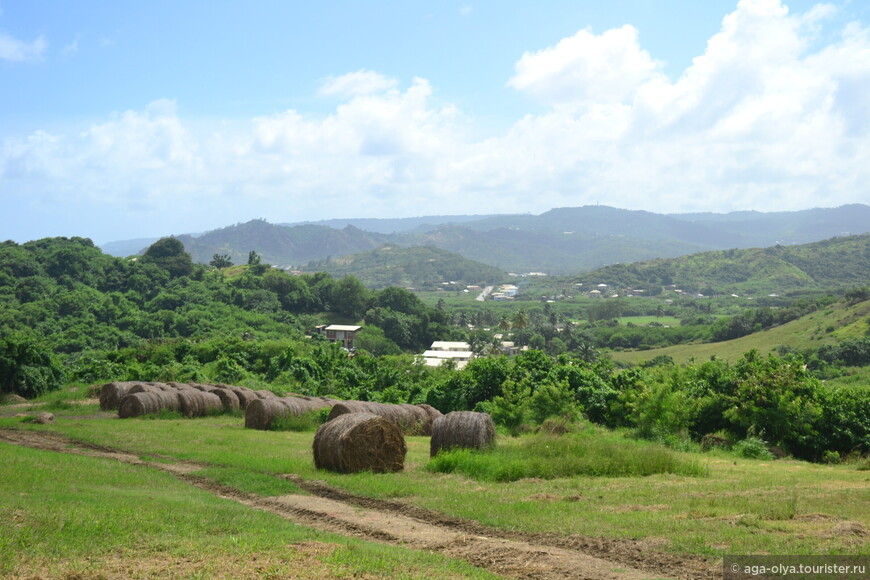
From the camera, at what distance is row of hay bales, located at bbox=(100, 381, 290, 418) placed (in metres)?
31.7

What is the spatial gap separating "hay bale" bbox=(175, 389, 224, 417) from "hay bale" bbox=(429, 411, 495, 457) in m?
17.0

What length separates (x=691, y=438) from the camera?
27141 mm

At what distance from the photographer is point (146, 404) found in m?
31.6

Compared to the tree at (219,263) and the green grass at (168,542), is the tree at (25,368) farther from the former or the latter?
the tree at (219,263)

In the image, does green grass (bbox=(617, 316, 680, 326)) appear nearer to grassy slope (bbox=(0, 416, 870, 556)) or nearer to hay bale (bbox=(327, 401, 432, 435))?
hay bale (bbox=(327, 401, 432, 435))

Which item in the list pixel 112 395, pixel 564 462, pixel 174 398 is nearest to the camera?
pixel 564 462

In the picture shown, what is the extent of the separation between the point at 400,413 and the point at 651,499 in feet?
53.3

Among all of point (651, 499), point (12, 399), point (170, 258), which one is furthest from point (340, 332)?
point (651, 499)

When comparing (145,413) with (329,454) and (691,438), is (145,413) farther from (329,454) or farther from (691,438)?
(691,438)

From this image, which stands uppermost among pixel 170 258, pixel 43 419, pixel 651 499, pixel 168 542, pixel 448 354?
pixel 170 258

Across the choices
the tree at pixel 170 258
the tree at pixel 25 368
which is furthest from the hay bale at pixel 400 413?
the tree at pixel 170 258

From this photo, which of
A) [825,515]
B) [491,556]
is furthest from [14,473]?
[825,515]

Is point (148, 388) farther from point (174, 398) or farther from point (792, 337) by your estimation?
point (792, 337)

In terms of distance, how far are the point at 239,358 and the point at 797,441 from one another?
42527 mm
